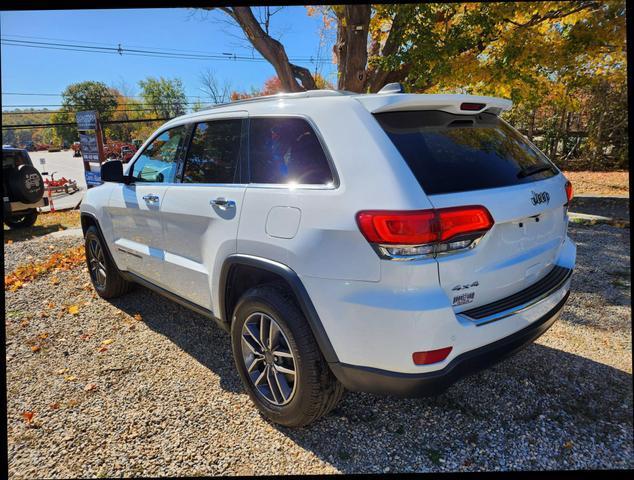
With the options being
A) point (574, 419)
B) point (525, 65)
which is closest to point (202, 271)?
point (574, 419)

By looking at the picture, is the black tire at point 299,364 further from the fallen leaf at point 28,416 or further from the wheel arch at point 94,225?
the wheel arch at point 94,225

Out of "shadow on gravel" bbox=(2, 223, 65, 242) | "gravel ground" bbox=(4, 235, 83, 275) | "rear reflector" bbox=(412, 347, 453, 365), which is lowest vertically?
"gravel ground" bbox=(4, 235, 83, 275)

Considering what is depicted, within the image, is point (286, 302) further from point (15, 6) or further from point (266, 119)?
point (15, 6)

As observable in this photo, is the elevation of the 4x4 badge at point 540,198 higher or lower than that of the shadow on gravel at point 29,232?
higher

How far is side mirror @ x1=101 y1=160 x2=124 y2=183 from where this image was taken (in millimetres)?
3561

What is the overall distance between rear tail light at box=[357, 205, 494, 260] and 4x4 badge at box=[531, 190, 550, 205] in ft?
1.64

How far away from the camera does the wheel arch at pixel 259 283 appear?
2006 mm

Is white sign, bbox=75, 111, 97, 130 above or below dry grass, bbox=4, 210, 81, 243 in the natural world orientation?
above

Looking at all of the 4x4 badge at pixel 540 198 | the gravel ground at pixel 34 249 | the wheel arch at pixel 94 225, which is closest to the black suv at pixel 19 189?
the gravel ground at pixel 34 249

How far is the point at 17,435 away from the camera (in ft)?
8.20

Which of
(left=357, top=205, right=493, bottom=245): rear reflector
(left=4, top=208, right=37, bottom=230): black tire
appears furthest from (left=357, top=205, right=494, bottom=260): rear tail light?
(left=4, top=208, right=37, bottom=230): black tire

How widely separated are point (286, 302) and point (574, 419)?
6.18ft

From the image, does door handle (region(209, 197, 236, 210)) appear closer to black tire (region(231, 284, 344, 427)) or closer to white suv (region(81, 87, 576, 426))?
white suv (region(81, 87, 576, 426))

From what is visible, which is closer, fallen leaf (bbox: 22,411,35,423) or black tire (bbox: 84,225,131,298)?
fallen leaf (bbox: 22,411,35,423)
